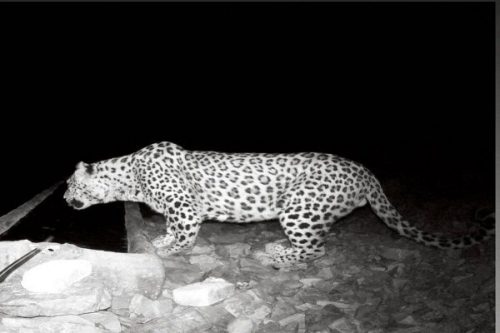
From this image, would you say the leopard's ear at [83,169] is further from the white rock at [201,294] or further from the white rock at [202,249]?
the white rock at [201,294]

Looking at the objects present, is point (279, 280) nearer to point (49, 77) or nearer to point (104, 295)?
point (104, 295)

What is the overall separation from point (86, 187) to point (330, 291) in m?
3.38

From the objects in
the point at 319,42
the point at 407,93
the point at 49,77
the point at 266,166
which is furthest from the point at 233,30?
the point at 266,166

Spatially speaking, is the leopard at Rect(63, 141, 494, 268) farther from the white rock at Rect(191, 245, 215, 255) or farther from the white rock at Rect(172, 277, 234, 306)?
the white rock at Rect(172, 277, 234, 306)

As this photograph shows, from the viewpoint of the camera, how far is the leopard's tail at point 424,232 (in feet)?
16.3

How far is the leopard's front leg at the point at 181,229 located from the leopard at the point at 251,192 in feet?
0.04

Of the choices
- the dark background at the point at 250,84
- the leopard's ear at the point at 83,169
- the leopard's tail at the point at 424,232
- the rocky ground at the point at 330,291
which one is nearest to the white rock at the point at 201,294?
the rocky ground at the point at 330,291

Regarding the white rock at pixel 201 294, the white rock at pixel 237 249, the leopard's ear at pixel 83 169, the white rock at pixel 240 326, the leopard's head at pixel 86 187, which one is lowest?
the white rock at pixel 237 249

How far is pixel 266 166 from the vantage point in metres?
5.64

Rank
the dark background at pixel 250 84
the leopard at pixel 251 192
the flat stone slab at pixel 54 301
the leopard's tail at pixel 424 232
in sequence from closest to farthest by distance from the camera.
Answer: the flat stone slab at pixel 54 301 < the leopard's tail at pixel 424 232 < the leopard at pixel 251 192 < the dark background at pixel 250 84

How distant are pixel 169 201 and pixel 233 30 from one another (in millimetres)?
28406

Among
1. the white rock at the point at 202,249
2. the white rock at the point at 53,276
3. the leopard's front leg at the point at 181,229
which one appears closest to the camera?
the white rock at the point at 53,276

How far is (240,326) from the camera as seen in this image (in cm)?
420

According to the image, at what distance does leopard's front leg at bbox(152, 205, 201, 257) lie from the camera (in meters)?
5.71
